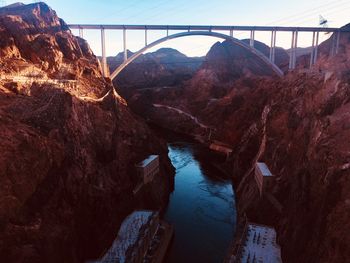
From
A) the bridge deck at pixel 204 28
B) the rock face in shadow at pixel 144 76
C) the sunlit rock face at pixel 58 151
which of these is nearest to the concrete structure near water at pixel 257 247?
the sunlit rock face at pixel 58 151

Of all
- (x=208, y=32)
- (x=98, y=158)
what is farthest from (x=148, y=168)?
(x=208, y=32)

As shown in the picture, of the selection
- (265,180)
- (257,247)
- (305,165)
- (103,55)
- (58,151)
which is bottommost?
(257,247)

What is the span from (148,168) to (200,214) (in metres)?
7.35

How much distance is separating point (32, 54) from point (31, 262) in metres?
23.1

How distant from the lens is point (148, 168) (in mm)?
30672

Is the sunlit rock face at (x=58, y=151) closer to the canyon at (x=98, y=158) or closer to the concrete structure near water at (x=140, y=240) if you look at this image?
the canyon at (x=98, y=158)

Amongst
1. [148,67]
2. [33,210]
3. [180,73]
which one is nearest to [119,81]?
[148,67]

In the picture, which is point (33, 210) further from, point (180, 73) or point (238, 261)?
point (180, 73)

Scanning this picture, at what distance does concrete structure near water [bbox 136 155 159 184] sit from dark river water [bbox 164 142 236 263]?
4.22 metres

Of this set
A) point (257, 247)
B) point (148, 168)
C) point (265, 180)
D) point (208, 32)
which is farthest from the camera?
point (208, 32)

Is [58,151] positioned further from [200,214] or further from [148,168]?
[200,214]

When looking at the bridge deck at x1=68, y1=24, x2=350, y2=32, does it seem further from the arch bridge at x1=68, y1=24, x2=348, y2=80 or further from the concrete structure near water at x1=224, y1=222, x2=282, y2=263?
the concrete structure near water at x1=224, y1=222, x2=282, y2=263

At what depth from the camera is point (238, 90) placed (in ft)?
244

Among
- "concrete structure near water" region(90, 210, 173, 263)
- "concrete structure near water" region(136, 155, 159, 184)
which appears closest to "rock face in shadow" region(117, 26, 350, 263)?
"concrete structure near water" region(90, 210, 173, 263)
